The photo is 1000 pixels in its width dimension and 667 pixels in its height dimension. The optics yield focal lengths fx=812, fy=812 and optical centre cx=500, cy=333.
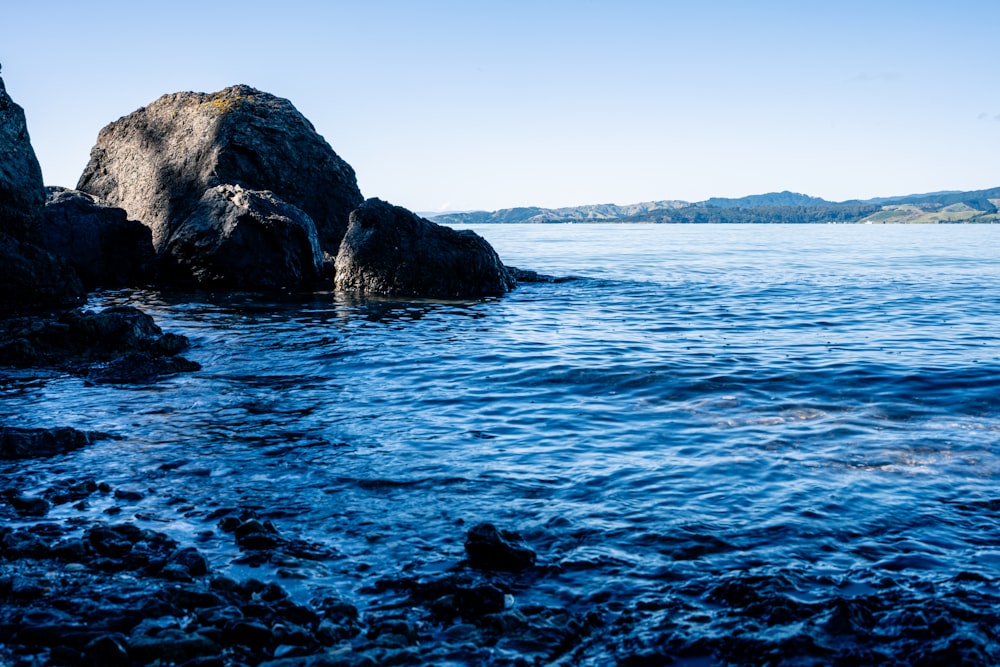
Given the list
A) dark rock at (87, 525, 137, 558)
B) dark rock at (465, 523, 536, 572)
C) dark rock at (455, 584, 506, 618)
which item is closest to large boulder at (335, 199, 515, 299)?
dark rock at (87, 525, 137, 558)

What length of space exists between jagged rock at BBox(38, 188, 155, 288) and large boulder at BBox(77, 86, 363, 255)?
88 centimetres

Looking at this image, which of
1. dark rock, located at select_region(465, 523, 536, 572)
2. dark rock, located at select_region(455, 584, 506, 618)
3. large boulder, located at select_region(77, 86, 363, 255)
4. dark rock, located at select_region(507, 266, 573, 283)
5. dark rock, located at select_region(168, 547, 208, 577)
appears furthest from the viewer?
dark rock, located at select_region(507, 266, 573, 283)

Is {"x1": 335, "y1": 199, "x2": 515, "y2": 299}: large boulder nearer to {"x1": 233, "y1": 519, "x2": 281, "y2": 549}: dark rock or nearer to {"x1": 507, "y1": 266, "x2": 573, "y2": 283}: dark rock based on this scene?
{"x1": 507, "y1": 266, "x2": 573, "y2": 283}: dark rock

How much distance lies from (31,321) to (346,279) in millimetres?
10948

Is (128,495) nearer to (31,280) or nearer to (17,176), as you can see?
(31,280)

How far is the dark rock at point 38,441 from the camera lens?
7586 millimetres

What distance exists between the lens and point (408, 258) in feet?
75.8

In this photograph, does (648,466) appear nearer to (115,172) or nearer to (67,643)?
(67,643)

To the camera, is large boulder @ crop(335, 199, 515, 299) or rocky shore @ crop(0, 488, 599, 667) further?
large boulder @ crop(335, 199, 515, 299)

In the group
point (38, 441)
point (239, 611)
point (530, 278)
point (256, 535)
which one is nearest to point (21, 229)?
point (38, 441)

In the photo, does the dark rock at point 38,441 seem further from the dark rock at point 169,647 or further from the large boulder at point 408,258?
the large boulder at point 408,258

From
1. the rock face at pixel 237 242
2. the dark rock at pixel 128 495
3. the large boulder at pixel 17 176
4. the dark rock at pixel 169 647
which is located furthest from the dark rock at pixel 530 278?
the dark rock at pixel 169 647

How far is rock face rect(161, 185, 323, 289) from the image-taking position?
2294cm

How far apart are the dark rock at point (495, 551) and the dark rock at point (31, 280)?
14839 millimetres
